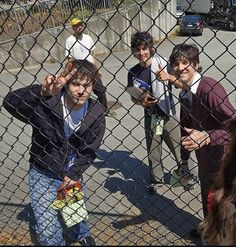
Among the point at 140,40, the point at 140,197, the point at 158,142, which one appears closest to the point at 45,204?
the point at 140,197

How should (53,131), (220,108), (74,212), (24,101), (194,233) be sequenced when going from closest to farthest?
(220,108), (24,101), (53,131), (74,212), (194,233)

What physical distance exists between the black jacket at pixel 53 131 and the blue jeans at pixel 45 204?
3.1 inches

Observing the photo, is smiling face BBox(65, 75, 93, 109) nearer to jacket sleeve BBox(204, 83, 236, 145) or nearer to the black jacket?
the black jacket

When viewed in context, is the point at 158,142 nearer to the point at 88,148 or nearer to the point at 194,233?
the point at 194,233

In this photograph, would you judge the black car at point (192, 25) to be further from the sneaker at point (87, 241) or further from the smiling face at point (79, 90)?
the sneaker at point (87, 241)

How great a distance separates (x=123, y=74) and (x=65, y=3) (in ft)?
10.2

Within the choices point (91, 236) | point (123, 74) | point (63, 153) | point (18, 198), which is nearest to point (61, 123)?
point (63, 153)

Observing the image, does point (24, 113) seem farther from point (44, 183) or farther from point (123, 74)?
point (123, 74)

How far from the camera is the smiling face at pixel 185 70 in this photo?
9.26ft

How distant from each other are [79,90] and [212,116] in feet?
3.00

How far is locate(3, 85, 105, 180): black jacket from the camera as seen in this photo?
2.78 meters

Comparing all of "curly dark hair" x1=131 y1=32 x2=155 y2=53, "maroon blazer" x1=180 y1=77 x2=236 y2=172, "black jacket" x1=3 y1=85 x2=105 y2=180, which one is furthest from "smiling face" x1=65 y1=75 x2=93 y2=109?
"curly dark hair" x1=131 y1=32 x2=155 y2=53

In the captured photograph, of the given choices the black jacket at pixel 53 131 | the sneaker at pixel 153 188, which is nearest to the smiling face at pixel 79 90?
the black jacket at pixel 53 131

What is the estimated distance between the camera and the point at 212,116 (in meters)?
2.67
